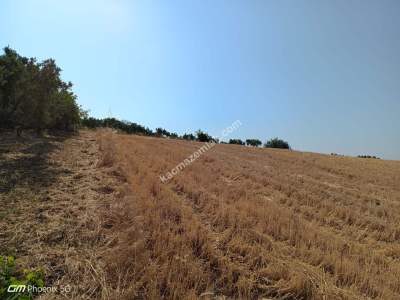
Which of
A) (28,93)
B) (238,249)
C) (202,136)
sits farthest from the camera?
(202,136)

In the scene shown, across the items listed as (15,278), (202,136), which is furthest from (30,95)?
(202,136)

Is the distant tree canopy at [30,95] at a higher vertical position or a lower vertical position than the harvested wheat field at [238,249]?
higher

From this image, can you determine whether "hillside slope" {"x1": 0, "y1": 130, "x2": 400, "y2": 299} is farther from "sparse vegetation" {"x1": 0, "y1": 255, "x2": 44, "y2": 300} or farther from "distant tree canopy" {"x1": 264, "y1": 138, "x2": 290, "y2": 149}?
"distant tree canopy" {"x1": 264, "y1": 138, "x2": 290, "y2": 149}

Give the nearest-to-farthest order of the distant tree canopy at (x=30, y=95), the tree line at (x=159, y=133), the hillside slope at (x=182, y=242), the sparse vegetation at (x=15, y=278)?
the sparse vegetation at (x=15, y=278), the hillside slope at (x=182, y=242), the distant tree canopy at (x=30, y=95), the tree line at (x=159, y=133)

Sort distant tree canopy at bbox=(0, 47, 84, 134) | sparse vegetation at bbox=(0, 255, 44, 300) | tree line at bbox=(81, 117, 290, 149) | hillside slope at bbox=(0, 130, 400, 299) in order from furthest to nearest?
1. tree line at bbox=(81, 117, 290, 149)
2. distant tree canopy at bbox=(0, 47, 84, 134)
3. hillside slope at bbox=(0, 130, 400, 299)
4. sparse vegetation at bbox=(0, 255, 44, 300)

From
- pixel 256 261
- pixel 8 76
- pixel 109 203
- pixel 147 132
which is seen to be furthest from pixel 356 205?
pixel 147 132

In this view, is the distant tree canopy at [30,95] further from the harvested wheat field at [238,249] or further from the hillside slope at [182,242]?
the harvested wheat field at [238,249]

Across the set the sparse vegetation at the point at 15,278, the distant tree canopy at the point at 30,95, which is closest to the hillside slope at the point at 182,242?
the sparse vegetation at the point at 15,278

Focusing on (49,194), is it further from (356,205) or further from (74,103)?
(74,103)

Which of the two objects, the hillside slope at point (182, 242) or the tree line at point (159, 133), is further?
the tree line at point (159, 133)

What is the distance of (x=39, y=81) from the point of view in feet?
52.6

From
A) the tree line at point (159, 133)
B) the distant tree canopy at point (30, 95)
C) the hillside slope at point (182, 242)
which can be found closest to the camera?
the hillside slope at point (182, 242)

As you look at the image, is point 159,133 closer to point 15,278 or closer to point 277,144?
point 277,144

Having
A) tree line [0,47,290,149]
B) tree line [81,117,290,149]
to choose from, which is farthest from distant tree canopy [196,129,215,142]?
tree line [0,47,290,149]
